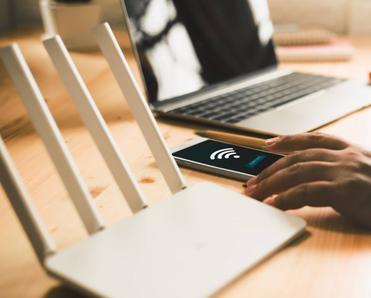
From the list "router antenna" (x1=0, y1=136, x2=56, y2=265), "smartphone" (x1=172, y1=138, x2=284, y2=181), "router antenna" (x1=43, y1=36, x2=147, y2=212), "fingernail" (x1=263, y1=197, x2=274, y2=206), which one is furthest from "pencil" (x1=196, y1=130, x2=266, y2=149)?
"router antenna" (x1=0, y1=136, x2=56, y2=265)

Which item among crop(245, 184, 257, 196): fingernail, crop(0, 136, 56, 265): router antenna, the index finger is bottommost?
crop(245, 184, 257, 196): fingernail

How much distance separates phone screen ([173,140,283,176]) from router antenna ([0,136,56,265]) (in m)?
0.27

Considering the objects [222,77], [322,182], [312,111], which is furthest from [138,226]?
[222,77]

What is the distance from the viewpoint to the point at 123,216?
1.85ft

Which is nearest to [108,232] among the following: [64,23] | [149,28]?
[149,28]

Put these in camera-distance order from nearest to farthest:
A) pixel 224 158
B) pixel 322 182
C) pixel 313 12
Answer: pixel 322 182, pixel 224 158, pixel 313 12

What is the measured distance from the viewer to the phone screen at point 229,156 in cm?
65

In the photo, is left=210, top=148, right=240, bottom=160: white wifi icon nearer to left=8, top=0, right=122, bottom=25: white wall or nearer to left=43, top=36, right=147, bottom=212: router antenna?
left=43, top=36, right=147, bottom=212: router antenna

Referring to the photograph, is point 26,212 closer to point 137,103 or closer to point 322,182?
point 137,103

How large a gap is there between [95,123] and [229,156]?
23cm

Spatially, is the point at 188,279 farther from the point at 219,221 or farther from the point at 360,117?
the point at 360,117

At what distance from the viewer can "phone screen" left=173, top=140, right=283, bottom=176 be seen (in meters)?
0.65

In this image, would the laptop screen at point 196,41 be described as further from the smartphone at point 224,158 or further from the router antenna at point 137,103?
the router antenna at point 137,103

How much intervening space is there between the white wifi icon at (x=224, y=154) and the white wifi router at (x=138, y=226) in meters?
0.12
